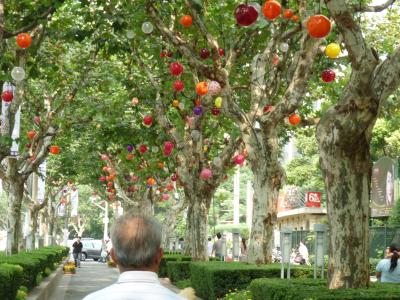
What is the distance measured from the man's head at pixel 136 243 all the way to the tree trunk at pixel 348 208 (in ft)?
21.4

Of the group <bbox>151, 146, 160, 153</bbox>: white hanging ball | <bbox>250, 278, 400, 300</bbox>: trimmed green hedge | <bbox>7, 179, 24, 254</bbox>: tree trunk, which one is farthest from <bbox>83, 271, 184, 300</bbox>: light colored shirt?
<bbox>151, 146, 160, 153</bbox>: white hanging ball

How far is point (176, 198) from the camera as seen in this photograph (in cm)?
4309

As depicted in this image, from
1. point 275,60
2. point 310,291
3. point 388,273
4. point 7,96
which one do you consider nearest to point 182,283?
point 275,60

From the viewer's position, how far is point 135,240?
10.2ft

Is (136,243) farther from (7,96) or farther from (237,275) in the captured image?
(237,275)

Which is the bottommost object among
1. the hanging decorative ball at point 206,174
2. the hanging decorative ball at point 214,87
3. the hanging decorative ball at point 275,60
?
the hanging decorative ball at point 206,174

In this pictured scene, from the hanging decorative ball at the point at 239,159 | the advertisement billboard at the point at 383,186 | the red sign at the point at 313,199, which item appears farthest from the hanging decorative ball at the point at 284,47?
the red sign at the point at 313,199

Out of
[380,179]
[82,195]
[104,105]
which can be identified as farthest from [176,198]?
[82,195]

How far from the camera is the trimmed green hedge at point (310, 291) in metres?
8.44

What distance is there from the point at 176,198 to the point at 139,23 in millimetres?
28063

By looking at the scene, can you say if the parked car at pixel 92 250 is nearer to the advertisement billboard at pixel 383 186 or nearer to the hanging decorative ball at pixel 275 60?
the advertisement billboard at pixel 383 186

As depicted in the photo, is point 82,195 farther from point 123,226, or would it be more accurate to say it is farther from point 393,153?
point 123,226

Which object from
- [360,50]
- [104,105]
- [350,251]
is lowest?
[350,251]

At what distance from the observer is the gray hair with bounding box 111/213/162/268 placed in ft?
10.1
